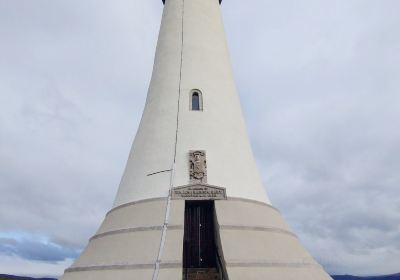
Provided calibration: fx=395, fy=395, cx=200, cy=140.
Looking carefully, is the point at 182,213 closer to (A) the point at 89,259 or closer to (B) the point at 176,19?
(A) the point at 89,259

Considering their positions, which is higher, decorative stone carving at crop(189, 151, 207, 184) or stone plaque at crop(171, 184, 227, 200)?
decorative stone carving at crop(189, 151, 207, 184)

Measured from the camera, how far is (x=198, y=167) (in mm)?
15102

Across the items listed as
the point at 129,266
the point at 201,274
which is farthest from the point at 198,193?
the point at 129,266

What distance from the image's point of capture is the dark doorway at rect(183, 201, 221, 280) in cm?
1373

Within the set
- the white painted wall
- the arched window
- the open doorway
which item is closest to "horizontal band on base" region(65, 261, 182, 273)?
the open doorway

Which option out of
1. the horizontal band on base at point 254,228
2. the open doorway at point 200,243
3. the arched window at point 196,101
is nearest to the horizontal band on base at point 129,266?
the open doorway at point 200,243

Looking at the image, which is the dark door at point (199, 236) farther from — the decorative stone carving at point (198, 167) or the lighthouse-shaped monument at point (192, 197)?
the decorative stone carving at point (198, 167)

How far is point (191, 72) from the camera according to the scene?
1783 centimetres

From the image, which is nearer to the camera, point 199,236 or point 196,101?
point 199,236

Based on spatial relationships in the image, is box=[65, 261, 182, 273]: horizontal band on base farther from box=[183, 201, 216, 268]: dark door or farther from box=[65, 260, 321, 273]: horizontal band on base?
box=[183, 201, 216, 268]: dark door

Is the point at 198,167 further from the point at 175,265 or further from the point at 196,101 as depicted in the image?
the point at 175,265

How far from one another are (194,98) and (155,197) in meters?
4.90

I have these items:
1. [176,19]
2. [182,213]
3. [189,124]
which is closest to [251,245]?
[182,213]

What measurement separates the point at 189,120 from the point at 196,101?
1212mm
